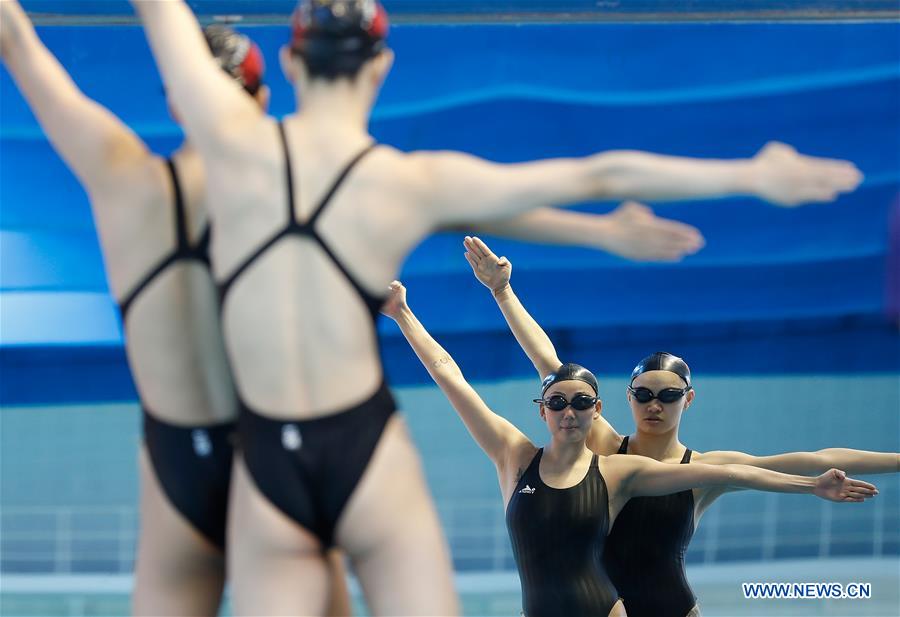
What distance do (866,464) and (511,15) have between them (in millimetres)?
2257

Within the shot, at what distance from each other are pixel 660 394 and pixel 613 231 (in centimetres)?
211

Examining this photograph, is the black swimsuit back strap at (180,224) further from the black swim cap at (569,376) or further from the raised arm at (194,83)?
the black swim cap at (569,376)

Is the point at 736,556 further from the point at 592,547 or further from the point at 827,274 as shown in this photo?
the point at 592,547

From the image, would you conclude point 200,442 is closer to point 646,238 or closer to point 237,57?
point 237,57

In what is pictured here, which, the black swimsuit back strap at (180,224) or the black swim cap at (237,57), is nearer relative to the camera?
the black swimsuit back strap at (180,224)

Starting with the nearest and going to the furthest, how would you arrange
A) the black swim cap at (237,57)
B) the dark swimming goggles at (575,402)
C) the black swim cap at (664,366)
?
the black swim cap at (237,57)
the dark swimming goggles at (575,402)
the black swim cap at (664,366)

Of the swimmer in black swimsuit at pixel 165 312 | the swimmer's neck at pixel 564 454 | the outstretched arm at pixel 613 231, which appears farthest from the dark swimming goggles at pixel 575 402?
the outstretched arm at pixel 613 231

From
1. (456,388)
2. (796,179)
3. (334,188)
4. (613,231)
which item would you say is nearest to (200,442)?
(334,188)

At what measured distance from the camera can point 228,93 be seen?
2.71 metres

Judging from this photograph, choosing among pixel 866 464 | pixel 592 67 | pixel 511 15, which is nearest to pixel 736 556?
pixel 592 67

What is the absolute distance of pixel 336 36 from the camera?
2666mm

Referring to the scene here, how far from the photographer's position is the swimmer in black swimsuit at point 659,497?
468 cm

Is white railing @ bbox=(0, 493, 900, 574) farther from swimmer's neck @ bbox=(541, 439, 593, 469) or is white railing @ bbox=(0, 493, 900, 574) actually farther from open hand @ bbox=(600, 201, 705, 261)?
open hand @ bbox=(600, 201, 705, 261)

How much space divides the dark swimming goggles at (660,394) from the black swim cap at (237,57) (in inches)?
89.1
